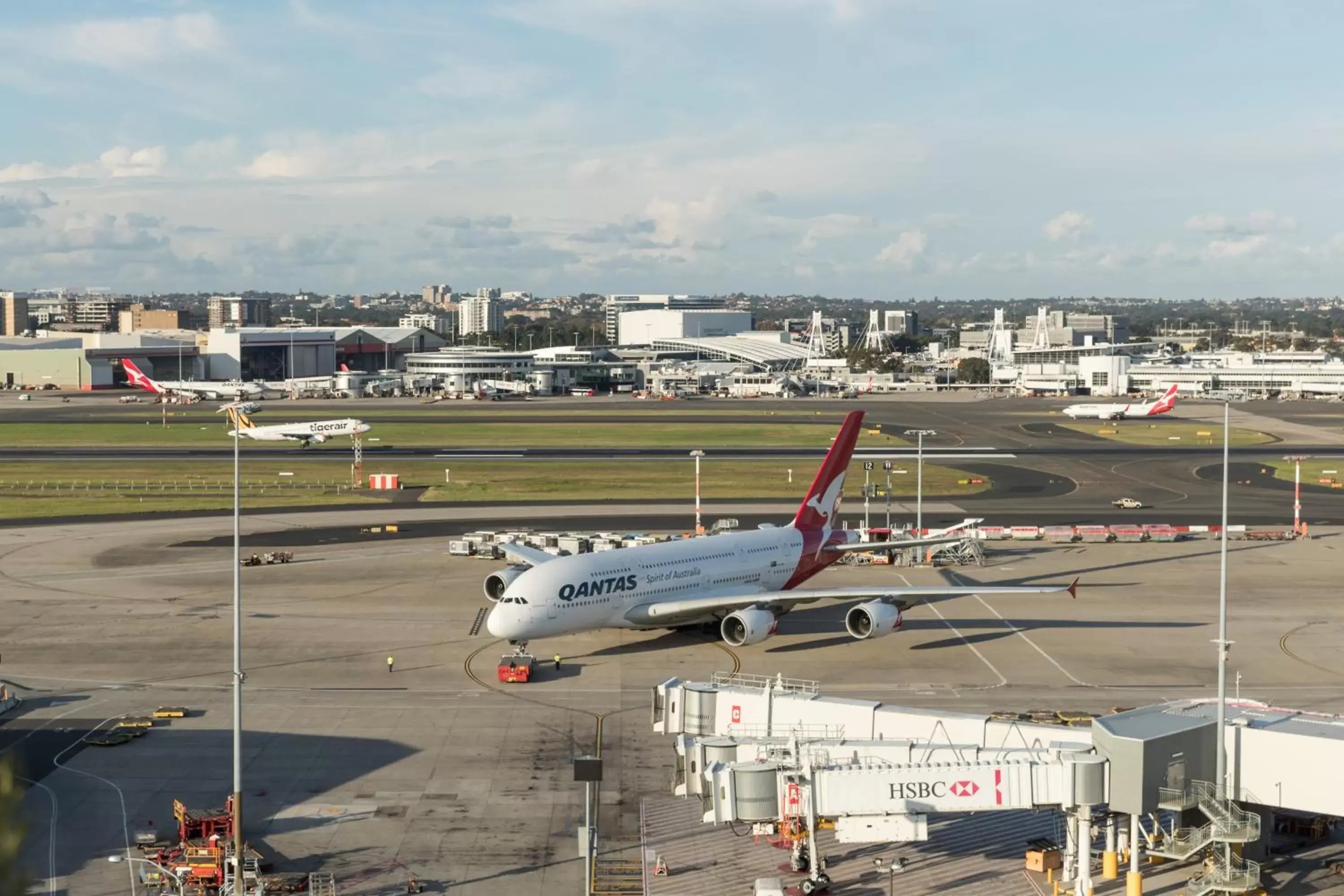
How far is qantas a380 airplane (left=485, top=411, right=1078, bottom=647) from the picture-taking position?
54094 millimetres

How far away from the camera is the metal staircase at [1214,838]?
3222 centimetres

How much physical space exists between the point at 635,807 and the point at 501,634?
15.1 metres

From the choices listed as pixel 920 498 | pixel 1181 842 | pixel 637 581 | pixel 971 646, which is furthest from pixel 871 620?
pixel 920 498

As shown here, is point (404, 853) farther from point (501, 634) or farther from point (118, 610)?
point (118, 610)

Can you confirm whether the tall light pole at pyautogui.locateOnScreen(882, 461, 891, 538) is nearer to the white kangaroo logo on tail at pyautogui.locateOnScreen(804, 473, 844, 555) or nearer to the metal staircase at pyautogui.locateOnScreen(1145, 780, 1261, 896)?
the white kangaroo logo on tail at pyautogui.locateOnScreen(804, 473, 844, 555)

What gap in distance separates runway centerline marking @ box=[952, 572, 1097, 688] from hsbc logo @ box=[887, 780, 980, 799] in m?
24.6

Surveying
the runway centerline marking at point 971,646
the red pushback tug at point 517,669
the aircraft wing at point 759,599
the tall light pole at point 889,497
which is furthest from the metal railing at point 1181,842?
the tall light pole at point 889,497

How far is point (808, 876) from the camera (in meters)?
33.6

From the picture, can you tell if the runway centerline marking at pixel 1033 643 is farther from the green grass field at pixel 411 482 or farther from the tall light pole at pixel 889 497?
the green grass field at pixel 411 482

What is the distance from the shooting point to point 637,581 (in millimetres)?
57438

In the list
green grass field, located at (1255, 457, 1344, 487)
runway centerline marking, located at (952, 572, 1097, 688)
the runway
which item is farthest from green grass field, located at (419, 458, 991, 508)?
runway centerline marking, located at (952, 572, 1097, 688)

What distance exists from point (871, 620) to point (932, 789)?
88.0 feet

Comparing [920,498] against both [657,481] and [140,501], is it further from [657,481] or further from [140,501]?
[140,501]

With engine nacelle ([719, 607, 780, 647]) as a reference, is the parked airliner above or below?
above
